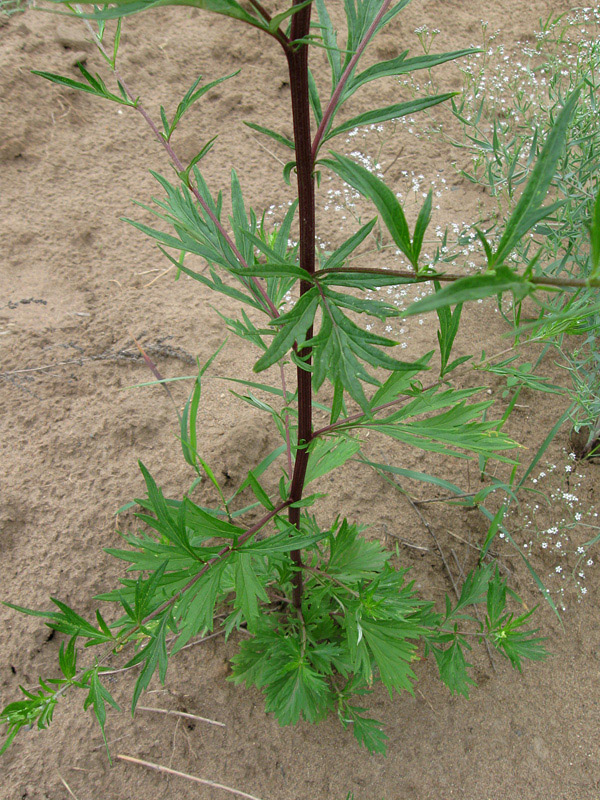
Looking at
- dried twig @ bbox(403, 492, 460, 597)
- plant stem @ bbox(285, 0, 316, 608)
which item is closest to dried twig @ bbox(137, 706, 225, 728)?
dried twig @ bbox(403, 492, 460, 597)

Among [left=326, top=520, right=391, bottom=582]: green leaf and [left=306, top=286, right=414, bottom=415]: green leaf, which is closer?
[left=306, top=286, right=414, bottom=415]: green leaf

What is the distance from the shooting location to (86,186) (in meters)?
2.57

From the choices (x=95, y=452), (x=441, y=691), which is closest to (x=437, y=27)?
(x=95, y=452)

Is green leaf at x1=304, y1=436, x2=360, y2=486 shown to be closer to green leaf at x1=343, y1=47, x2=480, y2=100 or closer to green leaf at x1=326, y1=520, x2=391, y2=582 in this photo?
green leaf at x1=326, y1=520, x2=391, y2=582

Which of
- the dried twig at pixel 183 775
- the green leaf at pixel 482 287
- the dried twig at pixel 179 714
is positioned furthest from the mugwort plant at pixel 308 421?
the dried twig at pixel 183 775

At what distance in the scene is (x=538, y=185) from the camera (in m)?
0.64

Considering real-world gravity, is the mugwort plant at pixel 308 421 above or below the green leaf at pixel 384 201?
below

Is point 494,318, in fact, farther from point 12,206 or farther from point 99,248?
point 12,206

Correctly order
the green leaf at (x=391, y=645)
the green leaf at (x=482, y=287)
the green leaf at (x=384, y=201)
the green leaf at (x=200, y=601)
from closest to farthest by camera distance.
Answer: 1. the green leaf at (x=482, y=287)
2. the green leaf at (x=384, y=201)
3. the green leaf at (x=200, y=601)
4. the green leaf at (x=391, y=645)

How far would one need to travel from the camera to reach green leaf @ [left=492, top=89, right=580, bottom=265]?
0.61m

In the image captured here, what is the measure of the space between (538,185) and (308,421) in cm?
61

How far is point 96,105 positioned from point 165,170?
0.58m

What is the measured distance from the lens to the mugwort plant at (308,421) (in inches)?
27.6

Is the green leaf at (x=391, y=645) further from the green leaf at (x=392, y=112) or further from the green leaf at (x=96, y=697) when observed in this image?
the green leaf at (x=392, y=112)
